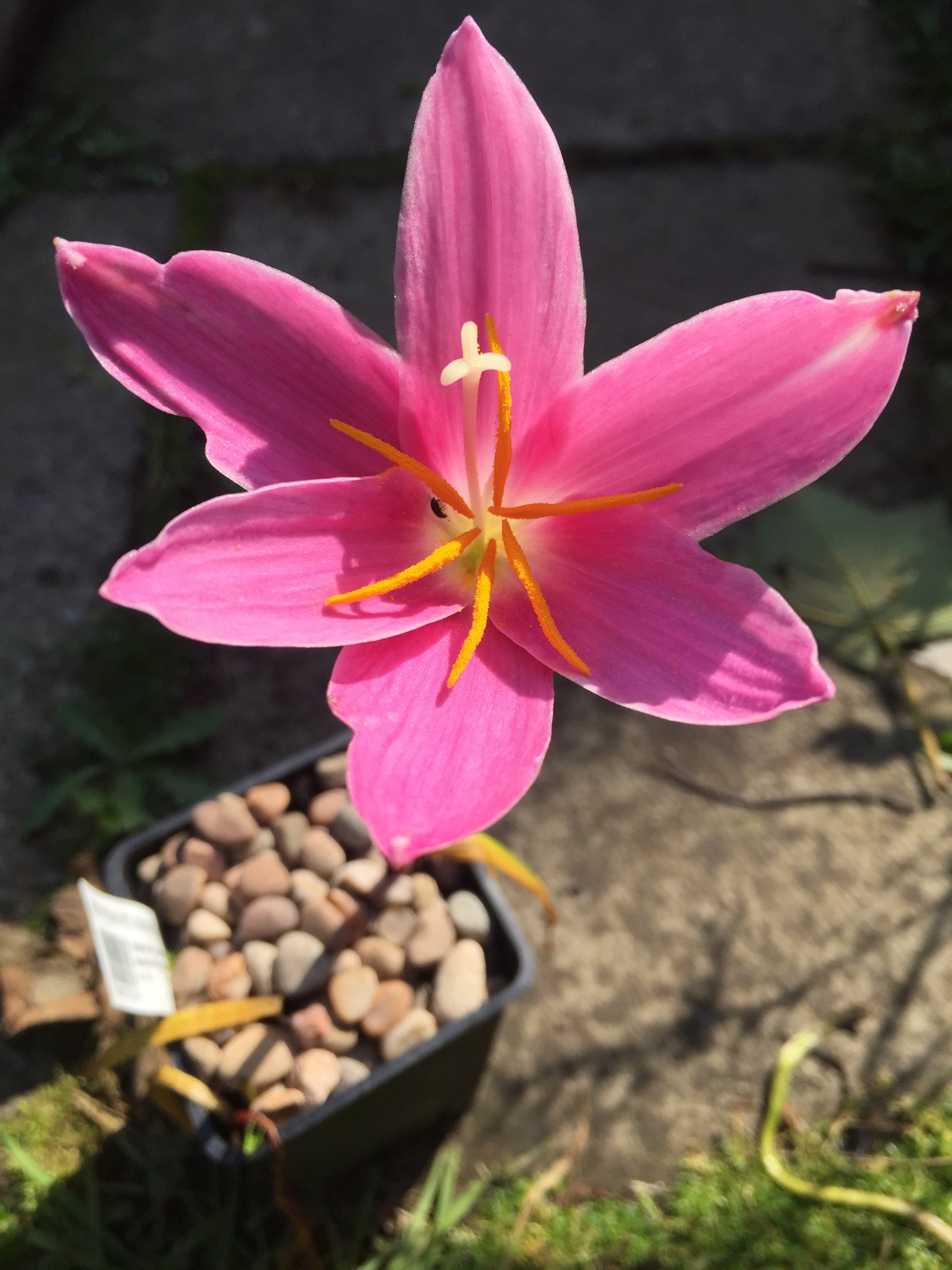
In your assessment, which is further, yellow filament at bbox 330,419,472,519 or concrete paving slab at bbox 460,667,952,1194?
concrete paving slab at bbox 460,667,952,1194

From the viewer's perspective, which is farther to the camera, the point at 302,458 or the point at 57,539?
the point at 57,539

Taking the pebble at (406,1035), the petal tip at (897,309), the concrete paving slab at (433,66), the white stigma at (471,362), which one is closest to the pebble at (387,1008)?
the pebble at (406,1035)

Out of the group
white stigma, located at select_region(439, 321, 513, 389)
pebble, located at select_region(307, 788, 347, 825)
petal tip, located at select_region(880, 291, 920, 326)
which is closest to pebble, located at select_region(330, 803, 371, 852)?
pebble, located at select_region(307, 788, 347, 825)

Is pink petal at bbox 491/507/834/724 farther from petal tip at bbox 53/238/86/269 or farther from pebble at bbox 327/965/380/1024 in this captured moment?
pebble at bbox 327/965/380/1024

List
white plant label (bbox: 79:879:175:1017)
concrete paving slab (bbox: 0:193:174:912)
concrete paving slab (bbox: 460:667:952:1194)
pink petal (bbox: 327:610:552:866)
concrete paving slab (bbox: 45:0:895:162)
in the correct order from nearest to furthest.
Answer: pink petal (bbox: 327:610:552:866) → white plant label (bbox: 79:879:175:1017) → concrete paving slab (bbox: 460:667:952:1194) → concrete paving slab (bbox: 0:193:174:912) → concrete paving slab (bbox: 45:0:895:162)

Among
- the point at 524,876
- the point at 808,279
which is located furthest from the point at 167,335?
the point at 808,279

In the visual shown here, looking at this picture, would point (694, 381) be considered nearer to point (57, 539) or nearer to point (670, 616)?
point (670, 616)
